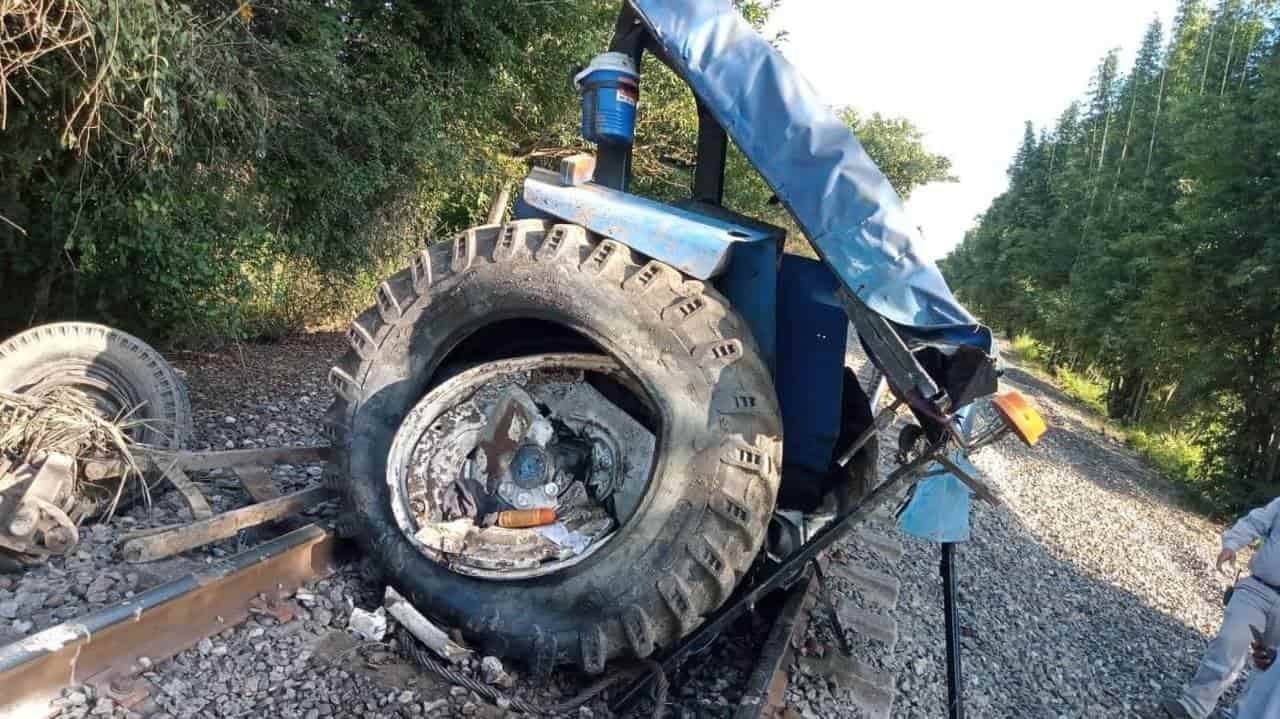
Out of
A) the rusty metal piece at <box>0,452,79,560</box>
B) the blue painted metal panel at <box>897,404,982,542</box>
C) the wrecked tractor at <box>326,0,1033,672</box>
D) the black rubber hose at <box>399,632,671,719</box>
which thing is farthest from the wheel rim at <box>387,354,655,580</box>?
the blue painted metal panel at <box>897,404,982,542</box>

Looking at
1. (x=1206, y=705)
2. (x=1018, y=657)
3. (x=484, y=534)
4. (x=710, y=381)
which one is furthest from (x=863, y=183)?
(x=1206, y=705)

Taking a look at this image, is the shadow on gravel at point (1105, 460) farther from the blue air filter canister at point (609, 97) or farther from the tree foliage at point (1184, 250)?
the blue air filter canister at point (609, 97)

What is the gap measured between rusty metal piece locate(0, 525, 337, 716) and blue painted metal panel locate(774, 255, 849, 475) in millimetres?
2039

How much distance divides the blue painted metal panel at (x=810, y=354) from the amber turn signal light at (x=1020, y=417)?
0.77 meters

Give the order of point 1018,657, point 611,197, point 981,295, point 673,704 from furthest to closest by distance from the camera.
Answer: point 981,295, point 1018,657, point 611,197, point 673,704

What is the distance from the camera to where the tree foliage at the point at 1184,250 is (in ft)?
36.9

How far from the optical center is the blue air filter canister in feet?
10.2

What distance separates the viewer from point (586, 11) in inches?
385

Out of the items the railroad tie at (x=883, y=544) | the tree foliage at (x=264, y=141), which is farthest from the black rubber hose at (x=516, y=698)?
the railroad tie at (x=883, y=544)

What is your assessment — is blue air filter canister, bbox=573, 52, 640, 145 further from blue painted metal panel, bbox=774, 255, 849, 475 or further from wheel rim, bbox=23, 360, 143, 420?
wheel rim, bbox=23, 360, 143, 420

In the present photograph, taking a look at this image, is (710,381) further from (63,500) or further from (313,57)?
(313,57)

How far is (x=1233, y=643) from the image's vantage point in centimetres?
484

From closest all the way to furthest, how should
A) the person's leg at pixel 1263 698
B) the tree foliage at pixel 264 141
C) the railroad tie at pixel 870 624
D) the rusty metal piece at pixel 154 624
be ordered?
the rusty metal piece at pixel 154 624 < the tree foliage at pixel 264 141 < the railroad tie at pixel 870 624 < the person's leg at pixel 1263 698

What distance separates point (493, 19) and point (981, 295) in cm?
4798
